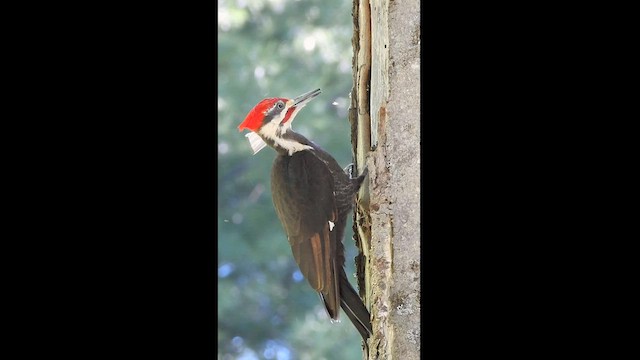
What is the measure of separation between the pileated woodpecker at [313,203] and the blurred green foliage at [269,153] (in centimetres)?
266

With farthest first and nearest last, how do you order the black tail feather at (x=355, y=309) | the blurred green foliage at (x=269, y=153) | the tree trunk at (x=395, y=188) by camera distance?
1. the blurred green foliage at (x=269, y=153)
2. the black tail feather at (x=355, y=309)
3. the tree trunk at (x=395, y=188)

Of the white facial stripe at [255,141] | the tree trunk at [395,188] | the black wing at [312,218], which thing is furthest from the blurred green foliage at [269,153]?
the tree trunk at [395,188]

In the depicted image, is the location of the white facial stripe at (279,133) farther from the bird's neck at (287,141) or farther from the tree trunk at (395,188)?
the tree trunk at (395,188)

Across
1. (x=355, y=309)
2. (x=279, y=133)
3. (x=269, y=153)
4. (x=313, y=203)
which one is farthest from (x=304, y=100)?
(x=269, y=153)

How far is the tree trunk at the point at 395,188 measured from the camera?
7.31 feet

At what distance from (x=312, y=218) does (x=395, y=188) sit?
0.26m

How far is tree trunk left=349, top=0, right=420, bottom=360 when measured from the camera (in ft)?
7.31

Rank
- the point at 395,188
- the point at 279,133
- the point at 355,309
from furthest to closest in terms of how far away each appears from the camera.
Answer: the point at 279,133
the point at 355,309
the point at 395,188

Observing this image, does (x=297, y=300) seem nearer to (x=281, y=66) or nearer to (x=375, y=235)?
(x=281, y=66)

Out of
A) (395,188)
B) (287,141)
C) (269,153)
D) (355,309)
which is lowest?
(355,309)

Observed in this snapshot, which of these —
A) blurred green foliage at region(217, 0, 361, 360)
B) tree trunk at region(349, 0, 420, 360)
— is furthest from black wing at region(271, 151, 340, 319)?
blurred green foliage at region(217, 0, 361, 360)

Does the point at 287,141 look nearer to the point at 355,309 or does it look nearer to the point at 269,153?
the point at 355,309

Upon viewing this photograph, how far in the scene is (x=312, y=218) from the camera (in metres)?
2.41
